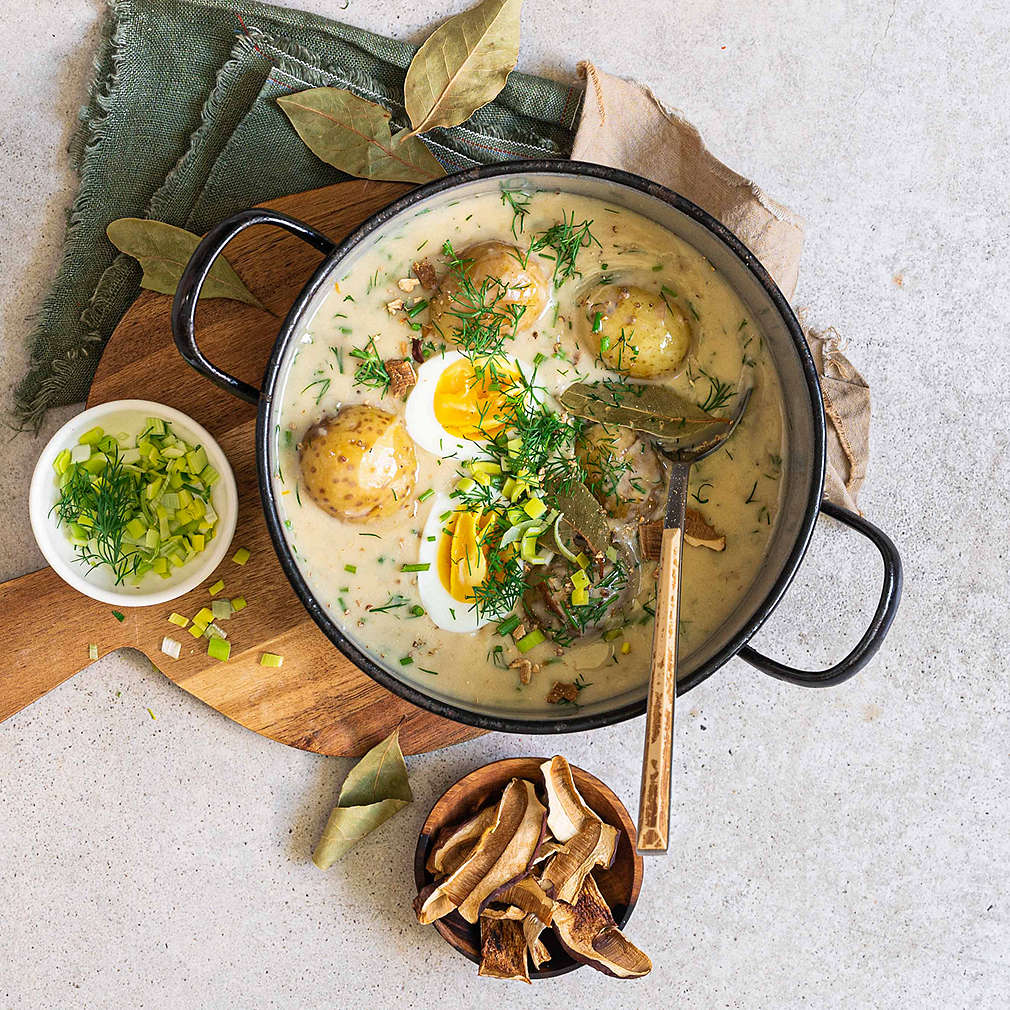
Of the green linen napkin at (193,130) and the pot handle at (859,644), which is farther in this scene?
the green linen napkin at (193,130)

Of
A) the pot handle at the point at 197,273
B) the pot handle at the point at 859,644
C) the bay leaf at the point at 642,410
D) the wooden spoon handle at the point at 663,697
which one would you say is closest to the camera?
the wooden spoon handle at the point at 663,697

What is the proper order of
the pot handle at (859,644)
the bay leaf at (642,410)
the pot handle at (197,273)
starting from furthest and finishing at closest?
1. the bay leaf at (642,410)
2. the pot handle at (859,644)
3. the pot handle at (197,273)

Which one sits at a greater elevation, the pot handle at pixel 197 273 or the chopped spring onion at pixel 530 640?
the pot handle at pixel 197 273

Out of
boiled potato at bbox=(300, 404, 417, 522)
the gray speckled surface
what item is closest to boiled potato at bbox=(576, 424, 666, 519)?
boiled potato at bbox=(300, 404, 417, 522)

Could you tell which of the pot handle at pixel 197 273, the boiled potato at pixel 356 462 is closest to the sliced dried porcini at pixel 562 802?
the boiled potato at pixel 356 462

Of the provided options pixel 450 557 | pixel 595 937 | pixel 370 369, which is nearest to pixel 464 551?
pixel 450 557

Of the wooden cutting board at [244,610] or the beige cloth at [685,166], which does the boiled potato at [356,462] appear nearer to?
the wooden cutting board at [244,610]

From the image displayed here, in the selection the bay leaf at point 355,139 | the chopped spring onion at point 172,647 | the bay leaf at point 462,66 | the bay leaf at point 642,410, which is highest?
the bay leaf at point 462,66

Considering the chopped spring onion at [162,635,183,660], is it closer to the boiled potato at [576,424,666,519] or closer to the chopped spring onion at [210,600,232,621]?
the chopped spring onion at [210,600,232,621]

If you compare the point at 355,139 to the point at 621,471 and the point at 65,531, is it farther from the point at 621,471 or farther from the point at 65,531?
the point at 65,531
